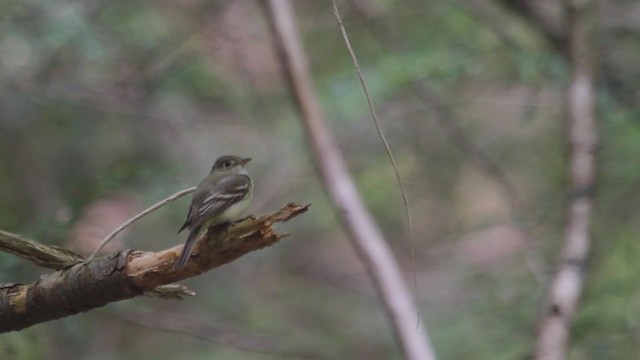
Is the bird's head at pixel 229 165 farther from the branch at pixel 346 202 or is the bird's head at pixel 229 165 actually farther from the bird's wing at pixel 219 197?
the branch at pixel 346 202

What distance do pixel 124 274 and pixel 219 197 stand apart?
798mm

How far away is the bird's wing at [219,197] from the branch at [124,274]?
0.45m

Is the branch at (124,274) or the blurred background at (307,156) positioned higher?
the blurred background at (307,156)

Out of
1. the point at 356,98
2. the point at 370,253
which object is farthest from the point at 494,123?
the point at 370,253

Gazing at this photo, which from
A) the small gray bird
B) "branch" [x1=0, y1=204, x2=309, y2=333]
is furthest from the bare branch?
the small gray bird

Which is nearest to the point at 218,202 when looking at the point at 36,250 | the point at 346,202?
the point at 36,250

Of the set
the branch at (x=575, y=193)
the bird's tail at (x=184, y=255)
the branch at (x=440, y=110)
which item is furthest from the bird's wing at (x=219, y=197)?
the branch at (x=440, y=110)

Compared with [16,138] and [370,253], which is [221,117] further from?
[370,253]

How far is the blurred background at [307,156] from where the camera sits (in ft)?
18.7

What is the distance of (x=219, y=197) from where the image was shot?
13.2ft

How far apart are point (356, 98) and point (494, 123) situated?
2.86 meters

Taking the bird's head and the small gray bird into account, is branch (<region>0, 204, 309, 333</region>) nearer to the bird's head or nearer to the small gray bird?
the small gray bird

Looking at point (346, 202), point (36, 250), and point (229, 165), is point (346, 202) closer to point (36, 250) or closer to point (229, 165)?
point (229, 165)

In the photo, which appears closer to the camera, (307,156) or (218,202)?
(218,202)
